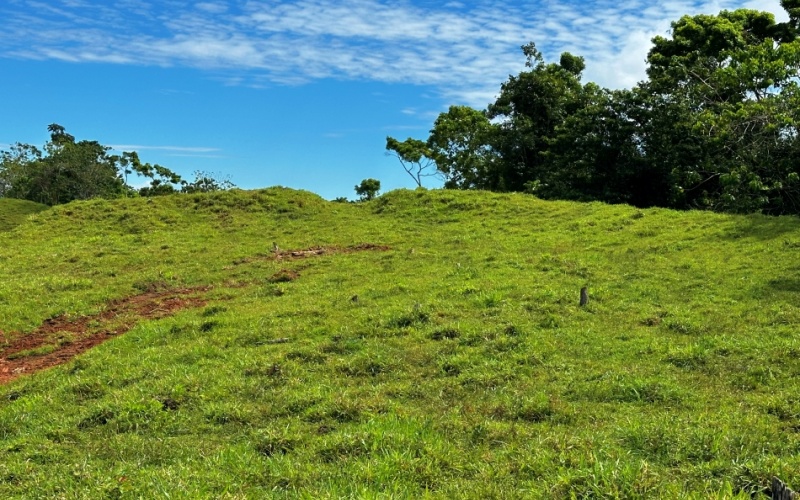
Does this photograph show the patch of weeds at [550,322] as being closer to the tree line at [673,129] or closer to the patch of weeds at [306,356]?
the patch of weeds at [306,356]

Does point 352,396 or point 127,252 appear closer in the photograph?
point 352,396

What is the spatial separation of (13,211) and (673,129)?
107ft

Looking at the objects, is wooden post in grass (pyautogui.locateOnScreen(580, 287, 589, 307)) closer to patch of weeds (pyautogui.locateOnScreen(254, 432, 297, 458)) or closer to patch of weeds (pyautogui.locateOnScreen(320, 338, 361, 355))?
patch of weeds (pyautogui.locateOnScreen(320, 338, 361, 355))

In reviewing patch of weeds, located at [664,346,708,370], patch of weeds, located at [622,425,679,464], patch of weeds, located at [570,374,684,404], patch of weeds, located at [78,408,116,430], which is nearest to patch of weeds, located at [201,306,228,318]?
patch of weeds, located at [78,408,116,430]

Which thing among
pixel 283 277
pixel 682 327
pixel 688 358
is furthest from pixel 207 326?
pixel 682 327

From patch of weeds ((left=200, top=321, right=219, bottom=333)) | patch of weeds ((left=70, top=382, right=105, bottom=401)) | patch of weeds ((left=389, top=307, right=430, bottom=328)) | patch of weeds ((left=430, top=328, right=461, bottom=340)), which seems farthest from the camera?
patch of weeds ((left=200, top=321, right=219, bottom=333))

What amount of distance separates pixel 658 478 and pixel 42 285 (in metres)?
15.5

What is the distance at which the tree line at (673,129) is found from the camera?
1828 centimetres

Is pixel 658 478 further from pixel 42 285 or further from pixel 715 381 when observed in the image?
pixel 42 285

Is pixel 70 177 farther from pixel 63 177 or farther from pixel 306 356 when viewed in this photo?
pixel 306 356

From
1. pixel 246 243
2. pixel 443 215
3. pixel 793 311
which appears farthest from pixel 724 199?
pixel 246 243

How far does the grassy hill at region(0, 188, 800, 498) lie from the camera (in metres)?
4.87

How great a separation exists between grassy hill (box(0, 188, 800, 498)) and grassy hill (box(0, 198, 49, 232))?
11.5m

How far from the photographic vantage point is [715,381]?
276 inches
